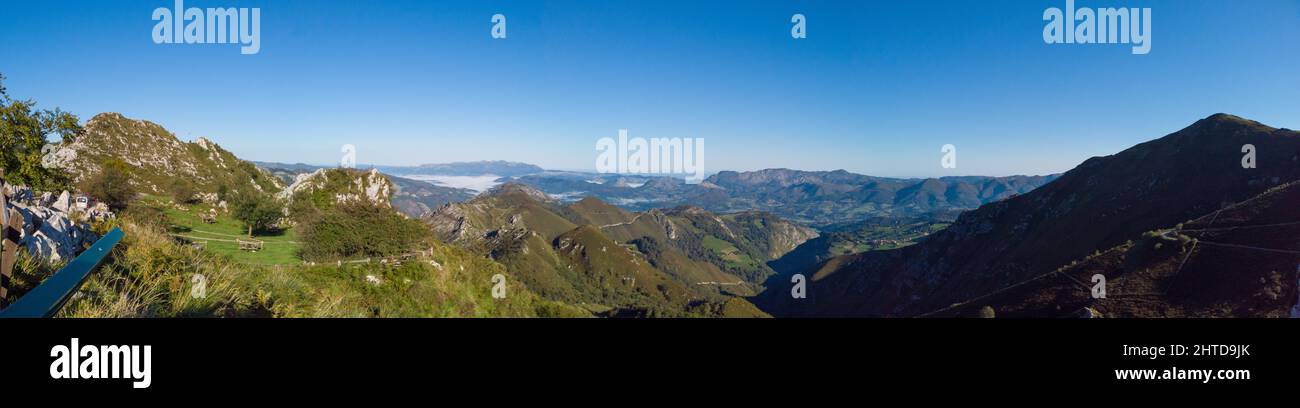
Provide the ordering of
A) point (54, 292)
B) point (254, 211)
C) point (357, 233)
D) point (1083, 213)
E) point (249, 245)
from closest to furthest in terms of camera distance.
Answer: point (54, 292)
point (249, 245)
point (254, 211)
point (357, 233)
point (1083, 213)

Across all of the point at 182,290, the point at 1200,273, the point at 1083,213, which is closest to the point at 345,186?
the point at 182,290

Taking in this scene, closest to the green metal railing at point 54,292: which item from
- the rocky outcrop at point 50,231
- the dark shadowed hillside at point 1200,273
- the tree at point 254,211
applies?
the rocky outcrop at point 50,231

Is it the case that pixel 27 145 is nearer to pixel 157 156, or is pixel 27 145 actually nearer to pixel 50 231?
pixel 50 231

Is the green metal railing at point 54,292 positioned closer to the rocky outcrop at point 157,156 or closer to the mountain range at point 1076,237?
the mountain range at point 1076,237
